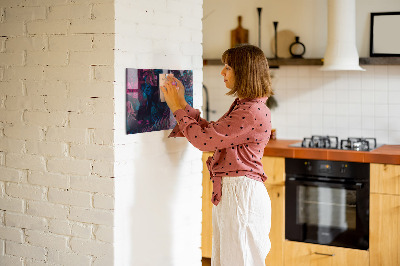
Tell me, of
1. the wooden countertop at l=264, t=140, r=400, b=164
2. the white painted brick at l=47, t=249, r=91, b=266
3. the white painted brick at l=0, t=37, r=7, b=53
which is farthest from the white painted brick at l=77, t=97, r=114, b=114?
the wooden countertop at l=264, t=140, r=400, b=164

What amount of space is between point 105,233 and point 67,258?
264 millimetres

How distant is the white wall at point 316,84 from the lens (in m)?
4.55

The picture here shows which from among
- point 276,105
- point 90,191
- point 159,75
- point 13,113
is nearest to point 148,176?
point 90,191

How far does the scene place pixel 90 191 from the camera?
105 inches

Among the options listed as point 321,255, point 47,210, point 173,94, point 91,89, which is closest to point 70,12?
point 91,89

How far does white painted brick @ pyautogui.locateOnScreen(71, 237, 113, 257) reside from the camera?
2639mm

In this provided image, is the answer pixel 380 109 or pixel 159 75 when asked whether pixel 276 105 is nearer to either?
pixel 380 109

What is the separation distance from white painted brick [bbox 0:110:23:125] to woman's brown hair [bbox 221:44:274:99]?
41.3 inches

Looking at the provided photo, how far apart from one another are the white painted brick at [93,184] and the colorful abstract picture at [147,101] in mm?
247

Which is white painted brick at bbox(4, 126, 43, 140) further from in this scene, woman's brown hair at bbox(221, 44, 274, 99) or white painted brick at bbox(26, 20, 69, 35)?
woman's brown hair at bbox(221, 44, 274, 99)

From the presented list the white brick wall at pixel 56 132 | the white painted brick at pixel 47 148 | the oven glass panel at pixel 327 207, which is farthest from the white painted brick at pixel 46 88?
the oven glass panel at pixel 327 207

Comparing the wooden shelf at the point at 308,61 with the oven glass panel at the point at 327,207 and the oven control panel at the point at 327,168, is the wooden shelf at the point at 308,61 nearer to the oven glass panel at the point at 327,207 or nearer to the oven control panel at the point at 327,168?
the oven control panel at the point at 327,168

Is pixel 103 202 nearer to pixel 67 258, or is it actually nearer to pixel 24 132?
pixel 67 258

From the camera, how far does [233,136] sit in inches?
104
